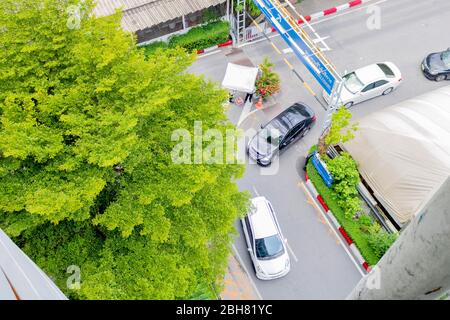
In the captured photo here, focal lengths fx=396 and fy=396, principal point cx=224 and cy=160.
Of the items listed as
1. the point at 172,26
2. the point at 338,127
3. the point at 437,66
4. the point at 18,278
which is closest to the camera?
the point at 18,278

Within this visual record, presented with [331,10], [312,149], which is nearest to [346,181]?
[312,149]

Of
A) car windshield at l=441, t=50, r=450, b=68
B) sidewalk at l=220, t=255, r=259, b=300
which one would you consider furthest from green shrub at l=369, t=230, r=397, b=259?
car windshield at l=441, t=50, r=450, b=68

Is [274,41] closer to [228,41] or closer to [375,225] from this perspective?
[228,41]

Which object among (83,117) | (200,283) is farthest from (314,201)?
(83,117)

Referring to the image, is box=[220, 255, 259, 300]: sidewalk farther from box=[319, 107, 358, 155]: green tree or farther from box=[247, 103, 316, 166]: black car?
box=[319, 107, 358, 155]: green tree

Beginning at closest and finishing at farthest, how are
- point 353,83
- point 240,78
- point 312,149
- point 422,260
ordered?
1. point 422,260
2. point 312,149
3. point 240,78
4. point 353,83

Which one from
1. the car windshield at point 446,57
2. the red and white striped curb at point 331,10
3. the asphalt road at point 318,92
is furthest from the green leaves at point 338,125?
the red and white striped curb at point 331,10

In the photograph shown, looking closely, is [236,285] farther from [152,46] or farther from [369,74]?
[152,46]
